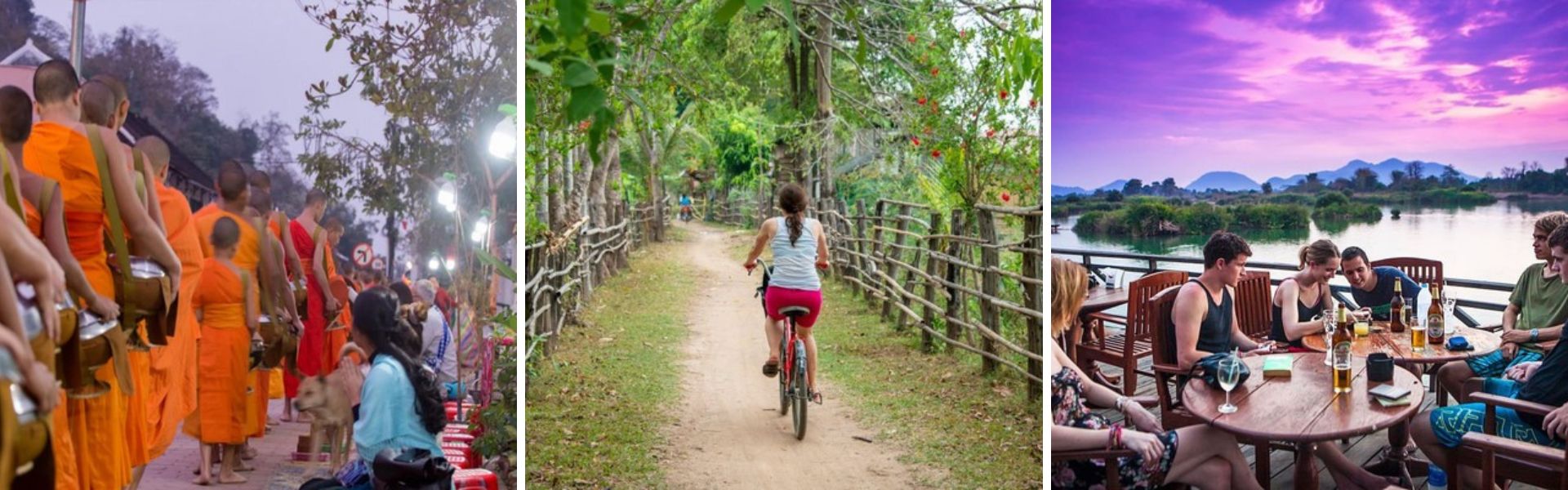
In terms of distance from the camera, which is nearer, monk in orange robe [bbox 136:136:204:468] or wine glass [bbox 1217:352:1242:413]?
monk in orange robe [bbox 136:136:204:468]

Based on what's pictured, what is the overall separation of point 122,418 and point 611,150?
255 centimetres

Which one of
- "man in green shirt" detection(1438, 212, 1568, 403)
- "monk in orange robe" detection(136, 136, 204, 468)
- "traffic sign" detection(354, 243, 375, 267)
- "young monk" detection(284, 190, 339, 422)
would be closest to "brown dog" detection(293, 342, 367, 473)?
A: "young monk" detection(284, 190, 339, 422)

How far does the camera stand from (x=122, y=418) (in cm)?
288

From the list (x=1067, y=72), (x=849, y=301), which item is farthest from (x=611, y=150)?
(x=1067, y=72)

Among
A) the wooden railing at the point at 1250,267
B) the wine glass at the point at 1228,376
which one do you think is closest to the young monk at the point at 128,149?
the wooden railing at the point at 1250,267

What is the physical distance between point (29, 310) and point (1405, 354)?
380 cm

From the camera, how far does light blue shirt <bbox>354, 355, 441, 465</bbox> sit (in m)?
3.48

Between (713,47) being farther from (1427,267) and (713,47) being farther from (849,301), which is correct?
(1427,267)

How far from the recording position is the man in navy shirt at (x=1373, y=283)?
3.73 m

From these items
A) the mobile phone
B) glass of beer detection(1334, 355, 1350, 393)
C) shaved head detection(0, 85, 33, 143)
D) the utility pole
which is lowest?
the mobile phone

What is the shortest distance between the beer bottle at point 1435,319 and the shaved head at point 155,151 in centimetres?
376

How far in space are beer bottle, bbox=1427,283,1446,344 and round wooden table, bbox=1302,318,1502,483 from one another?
0.07 ft

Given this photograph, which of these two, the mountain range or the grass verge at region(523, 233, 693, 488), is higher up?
the mountain range

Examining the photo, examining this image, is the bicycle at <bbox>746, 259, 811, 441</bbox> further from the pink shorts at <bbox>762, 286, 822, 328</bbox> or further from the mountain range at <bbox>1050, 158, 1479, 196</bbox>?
the mountain range at <bbox>1050, 158, 1479, 196</bbox>
